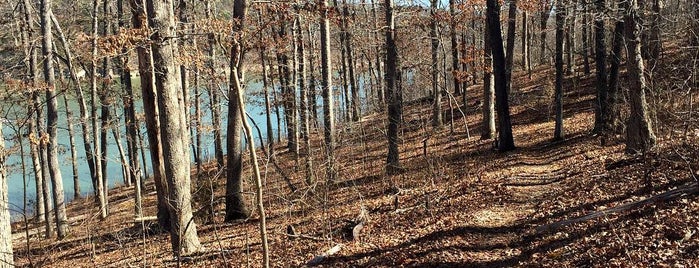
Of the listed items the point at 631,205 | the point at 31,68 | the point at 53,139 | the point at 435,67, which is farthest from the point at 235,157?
the point at 435,67

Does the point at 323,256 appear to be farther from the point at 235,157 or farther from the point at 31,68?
the point at 31,68

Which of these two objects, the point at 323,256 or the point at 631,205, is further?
the point at 323,256

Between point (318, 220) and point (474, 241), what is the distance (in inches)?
132

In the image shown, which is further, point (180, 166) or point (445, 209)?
point (445, 209)

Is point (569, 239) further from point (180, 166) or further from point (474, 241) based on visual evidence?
point (180, 166)

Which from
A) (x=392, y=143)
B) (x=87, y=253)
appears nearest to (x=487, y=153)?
(x=392, y=143)

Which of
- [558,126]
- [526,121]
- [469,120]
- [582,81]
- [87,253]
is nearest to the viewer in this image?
[87,253]

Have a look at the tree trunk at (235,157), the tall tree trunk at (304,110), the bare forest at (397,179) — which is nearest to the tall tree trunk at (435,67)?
the bare forest at (397,179)

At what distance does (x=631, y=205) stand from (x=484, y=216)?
90.0 inches

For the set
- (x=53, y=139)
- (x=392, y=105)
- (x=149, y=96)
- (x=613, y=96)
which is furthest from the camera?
(x=53, y=139)

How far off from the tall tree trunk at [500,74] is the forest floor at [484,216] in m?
0.43

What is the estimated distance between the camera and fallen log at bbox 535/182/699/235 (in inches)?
269

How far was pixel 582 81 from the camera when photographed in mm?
23562

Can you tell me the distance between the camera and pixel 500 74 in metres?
14.0
